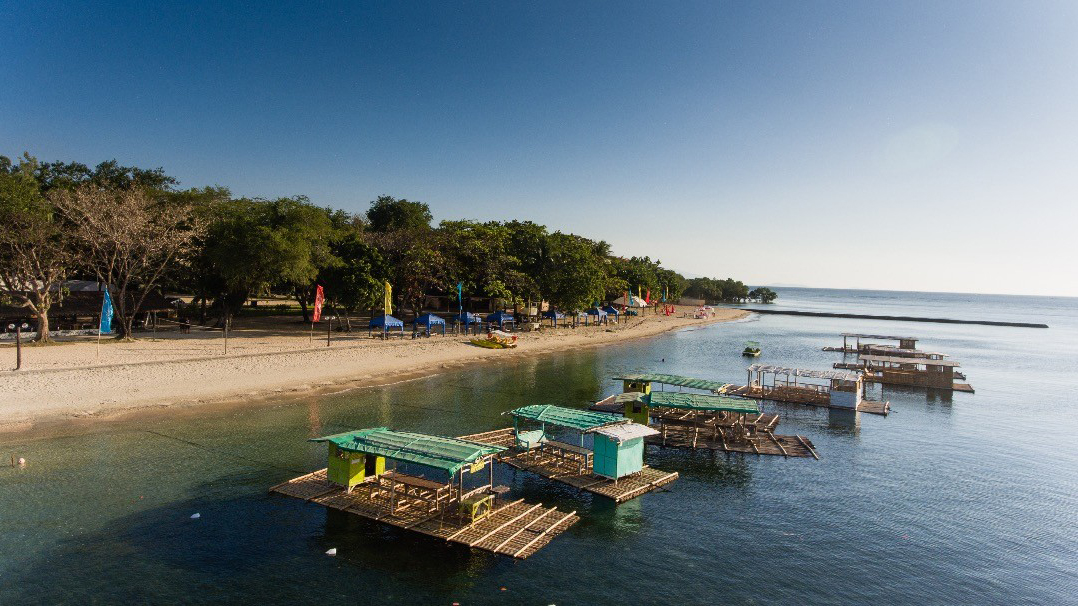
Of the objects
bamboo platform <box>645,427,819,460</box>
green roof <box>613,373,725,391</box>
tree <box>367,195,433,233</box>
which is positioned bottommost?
bamboo platform <box>645,427,819,460</box>

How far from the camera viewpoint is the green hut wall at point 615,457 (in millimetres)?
21078

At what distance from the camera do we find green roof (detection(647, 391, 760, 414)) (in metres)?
26.7

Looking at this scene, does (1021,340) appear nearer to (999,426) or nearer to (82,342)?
(999,426)

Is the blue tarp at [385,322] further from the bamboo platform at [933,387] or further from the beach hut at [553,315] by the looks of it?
the bamboo platform at [933,387]

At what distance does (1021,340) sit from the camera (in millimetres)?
98938

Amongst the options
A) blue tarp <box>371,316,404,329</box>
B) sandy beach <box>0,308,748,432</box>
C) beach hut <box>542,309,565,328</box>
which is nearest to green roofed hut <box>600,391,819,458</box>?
sandy beach <box>0,308,748,432</box>

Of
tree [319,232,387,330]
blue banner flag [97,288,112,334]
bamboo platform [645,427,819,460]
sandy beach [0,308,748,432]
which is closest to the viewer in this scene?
bamboo platform [645,427,819,460]

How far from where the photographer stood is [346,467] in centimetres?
1869

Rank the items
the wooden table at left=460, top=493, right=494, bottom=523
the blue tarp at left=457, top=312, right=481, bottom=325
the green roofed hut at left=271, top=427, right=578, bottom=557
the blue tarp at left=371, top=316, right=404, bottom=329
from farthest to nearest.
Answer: the blue tarp at left=457, top=312, right=481, bottom=325
the blue tarp at left=371, top=316, right=404, bottom=329
the wooden table at left=460, top=493, right=494, bottom=523
the green roofed hut at left=271, top=427, right=578, bottom=557

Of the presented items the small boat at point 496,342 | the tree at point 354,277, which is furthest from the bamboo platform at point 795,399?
the tree at point 354,277

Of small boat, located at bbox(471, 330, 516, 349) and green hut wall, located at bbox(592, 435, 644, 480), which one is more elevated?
small boat, located at bbox(471, 330, 516, 349)

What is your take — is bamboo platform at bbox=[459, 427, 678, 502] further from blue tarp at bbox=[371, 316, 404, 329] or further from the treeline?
the treeline

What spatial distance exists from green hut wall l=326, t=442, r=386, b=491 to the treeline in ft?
123

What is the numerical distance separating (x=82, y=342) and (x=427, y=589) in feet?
152
